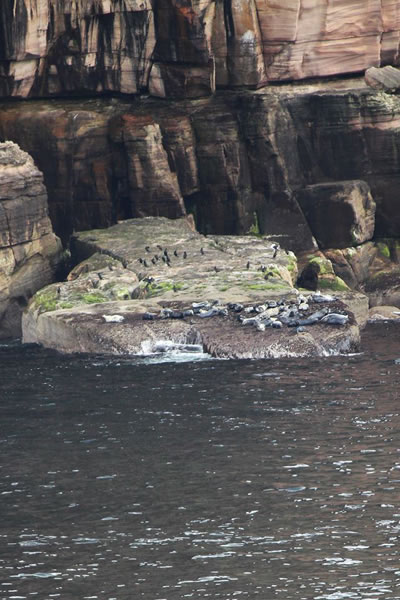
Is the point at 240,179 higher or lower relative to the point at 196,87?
lower

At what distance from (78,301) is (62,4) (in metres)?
20.5

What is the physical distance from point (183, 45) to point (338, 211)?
13.0 m

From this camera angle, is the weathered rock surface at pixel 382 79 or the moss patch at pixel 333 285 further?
the weathered rock surface at pixel 382 79

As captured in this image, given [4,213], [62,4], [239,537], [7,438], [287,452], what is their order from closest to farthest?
[239,537] → [287,452] → [7,438] → [4,213] → [62,4]

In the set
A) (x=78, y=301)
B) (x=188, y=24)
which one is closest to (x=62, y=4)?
(x=188, y=24)

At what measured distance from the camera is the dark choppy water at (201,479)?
1471 inches

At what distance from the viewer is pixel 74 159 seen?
8106 centimetres

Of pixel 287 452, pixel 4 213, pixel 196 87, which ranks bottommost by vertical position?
pixel 287 452

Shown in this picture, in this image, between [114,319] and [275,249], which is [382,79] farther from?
[114,319]

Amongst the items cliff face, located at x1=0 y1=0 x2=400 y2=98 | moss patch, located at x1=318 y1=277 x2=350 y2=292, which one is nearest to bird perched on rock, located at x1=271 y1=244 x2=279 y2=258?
moss patch, located at x1=318 y1=277 x2=350 y2=292

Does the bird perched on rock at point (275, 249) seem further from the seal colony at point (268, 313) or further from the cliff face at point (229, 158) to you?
the seal colony at point (268, 313)

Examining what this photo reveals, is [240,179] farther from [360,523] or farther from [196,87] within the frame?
[360,523]

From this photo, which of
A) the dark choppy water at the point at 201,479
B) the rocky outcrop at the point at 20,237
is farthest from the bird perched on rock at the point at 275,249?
the dark choppy water at the point at 201,479

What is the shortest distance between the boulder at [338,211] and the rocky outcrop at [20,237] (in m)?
15.8
